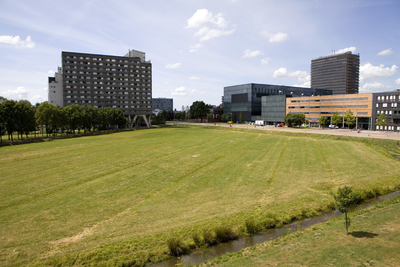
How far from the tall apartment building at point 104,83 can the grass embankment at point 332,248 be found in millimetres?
118748

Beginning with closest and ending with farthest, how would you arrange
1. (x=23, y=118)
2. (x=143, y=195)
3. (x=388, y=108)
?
(x=143, y=195), (x=23, y=118), (x=388, y=108)

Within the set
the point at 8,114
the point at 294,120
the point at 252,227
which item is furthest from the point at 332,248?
the point at 294,120

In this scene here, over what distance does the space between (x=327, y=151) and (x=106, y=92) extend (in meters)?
107

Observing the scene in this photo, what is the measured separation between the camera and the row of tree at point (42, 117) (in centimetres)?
6831

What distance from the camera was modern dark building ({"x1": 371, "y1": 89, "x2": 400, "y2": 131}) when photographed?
97312 mm

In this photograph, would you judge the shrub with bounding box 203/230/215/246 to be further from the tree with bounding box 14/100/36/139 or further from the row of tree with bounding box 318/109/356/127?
the row of tree with bounding box 318/109/356/127

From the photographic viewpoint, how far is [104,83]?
120438mm

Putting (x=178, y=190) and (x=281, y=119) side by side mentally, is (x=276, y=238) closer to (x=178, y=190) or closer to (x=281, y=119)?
(x=178, y=190)

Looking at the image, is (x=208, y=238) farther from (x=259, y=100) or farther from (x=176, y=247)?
(x=259, y=100)

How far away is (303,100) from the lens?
13450cm

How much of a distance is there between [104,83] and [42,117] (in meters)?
47.7

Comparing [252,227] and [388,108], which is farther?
[388,108]

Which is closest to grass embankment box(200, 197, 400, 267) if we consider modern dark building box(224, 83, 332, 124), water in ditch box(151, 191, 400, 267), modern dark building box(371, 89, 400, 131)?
water in ditch box(151, 191, 400, 267)

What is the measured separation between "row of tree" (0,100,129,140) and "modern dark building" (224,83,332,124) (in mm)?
95666
